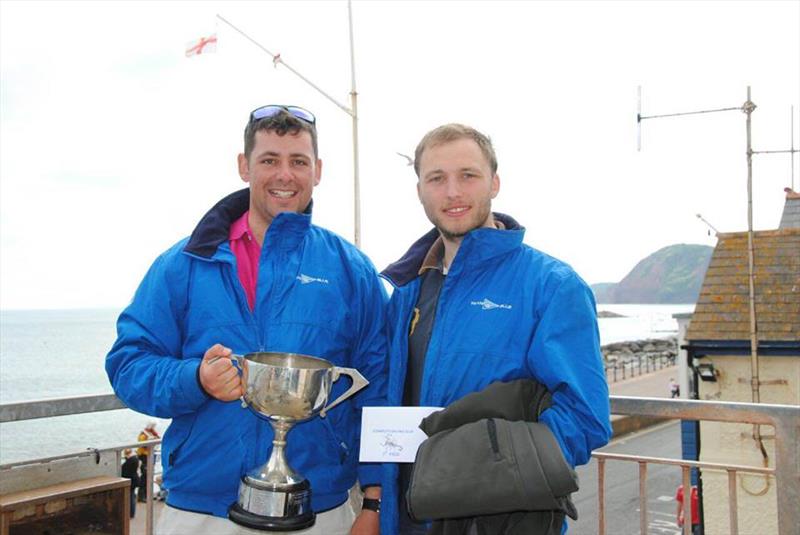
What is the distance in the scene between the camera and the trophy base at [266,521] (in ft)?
7.40

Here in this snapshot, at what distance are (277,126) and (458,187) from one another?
2.53ft

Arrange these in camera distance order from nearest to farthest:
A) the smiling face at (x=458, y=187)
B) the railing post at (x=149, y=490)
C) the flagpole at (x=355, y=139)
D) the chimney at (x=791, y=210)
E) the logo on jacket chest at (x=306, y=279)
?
the smiling face at (x=458, y=187) → the logo on jacket chest at (x=306, y=279) → the railing post at (x=149, y=490) → the flagpole at (x=355, y=139) → the chimney at (x=791, y=210)

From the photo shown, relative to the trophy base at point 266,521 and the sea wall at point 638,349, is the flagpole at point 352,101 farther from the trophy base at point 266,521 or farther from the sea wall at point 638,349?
the sea wall at point 638,349

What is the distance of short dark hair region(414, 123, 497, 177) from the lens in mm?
2551

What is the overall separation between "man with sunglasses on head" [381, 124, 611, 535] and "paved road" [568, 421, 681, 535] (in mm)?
12741

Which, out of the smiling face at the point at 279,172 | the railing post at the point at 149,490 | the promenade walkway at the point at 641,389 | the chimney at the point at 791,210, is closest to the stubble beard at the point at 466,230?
the smiling face at the point at 279,172

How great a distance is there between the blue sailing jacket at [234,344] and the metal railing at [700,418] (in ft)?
2.92

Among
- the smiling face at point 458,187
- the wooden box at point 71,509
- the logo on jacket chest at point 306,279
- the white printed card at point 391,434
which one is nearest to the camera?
the white printed card at point 391,434

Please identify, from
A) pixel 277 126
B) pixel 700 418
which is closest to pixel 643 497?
pixel 700 418

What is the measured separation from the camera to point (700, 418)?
3018mm

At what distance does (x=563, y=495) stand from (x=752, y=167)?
30.1 feet

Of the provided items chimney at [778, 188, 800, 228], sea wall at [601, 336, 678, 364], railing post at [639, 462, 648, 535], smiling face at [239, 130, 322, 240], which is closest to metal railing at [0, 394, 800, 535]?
railing post at [639, 462, 648, 535]

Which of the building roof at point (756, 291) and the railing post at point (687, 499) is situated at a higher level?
the building roof at point (756, 291)

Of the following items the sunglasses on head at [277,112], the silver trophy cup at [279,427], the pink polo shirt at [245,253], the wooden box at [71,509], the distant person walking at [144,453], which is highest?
the sunglasses on head at [277,112]
